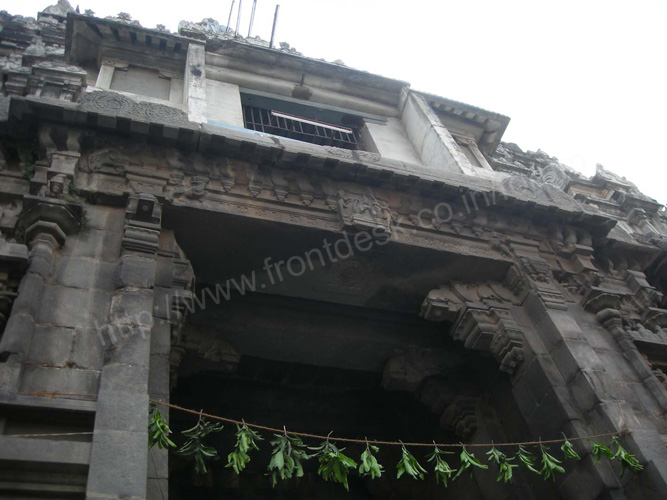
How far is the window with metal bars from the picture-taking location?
12609 millimetres

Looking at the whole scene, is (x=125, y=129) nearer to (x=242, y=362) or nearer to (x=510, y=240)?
(x=242, y=362)

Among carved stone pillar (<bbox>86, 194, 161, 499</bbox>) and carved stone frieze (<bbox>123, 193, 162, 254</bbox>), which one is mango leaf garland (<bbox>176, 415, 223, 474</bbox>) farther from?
carved stone frieze (<bbox>123, 193, 162, 254</bbox>)

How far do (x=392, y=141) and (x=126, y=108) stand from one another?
6.34 m

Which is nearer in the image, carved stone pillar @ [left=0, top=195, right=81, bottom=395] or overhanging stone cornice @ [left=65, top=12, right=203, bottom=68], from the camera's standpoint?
carved stone pillar @ [left=0, top=195, right=81, bottom=395]

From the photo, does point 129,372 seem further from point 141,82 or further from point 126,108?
point 141,82

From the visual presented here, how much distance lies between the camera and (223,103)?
1203cm

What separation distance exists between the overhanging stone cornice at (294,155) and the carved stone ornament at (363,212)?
0.32 meters

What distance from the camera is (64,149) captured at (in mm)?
7969

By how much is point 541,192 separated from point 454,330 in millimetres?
2949

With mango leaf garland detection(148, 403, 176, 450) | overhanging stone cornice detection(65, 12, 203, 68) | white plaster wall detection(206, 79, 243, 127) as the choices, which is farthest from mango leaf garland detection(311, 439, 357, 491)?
overhanging stone cornice detection(65, 12, 203, 68)

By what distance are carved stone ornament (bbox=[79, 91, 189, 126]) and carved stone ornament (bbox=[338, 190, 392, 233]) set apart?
8.30 ft

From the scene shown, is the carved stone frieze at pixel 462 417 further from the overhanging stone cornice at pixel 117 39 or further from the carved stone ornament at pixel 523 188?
the overhanging stone cornice at pixel 117 39

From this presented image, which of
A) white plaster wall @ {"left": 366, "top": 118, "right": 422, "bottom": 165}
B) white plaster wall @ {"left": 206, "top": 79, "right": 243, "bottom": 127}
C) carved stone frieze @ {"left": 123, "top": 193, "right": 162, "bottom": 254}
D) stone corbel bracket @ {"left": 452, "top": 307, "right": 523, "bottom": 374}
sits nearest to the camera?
carved stone frieze @ {"left": 123, "top": 193, "right": 162, "bottom": 254}

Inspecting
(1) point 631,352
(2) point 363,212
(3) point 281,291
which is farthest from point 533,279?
(3) point 281,291
